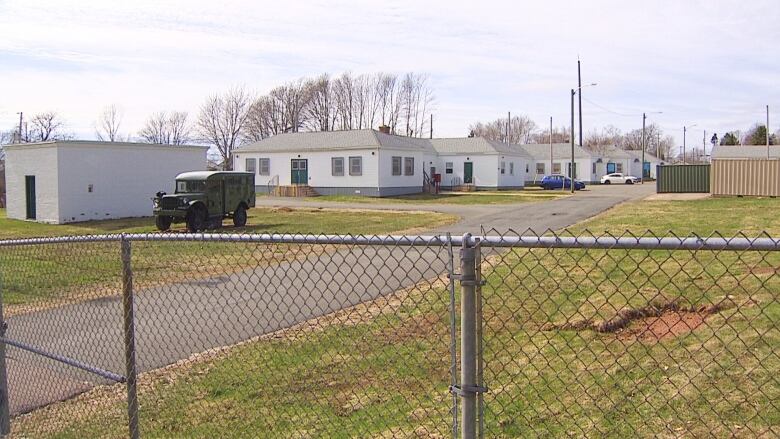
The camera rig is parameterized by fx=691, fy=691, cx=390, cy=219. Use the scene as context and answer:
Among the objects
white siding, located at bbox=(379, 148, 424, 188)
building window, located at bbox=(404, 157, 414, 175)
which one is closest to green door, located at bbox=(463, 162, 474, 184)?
white siding, located at bbox=(379, 148, 424, 188)

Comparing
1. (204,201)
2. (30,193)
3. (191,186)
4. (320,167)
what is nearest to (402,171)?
(320,167)

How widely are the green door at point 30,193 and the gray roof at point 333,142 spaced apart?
1963 cm

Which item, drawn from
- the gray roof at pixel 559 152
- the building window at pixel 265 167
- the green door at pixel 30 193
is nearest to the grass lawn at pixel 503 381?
the green door at pixel 30 193

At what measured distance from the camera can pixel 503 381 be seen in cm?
555

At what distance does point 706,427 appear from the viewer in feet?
13.8

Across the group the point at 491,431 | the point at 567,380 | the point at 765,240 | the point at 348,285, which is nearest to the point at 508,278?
the point at 348,285

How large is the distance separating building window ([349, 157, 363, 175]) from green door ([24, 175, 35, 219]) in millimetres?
19806

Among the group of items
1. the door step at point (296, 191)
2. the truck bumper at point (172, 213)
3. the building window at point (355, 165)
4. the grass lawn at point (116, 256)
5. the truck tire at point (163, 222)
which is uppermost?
the building window at point (355, 165)

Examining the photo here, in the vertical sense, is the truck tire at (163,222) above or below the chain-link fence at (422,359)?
above

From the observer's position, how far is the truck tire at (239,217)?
→ 81.2 ft

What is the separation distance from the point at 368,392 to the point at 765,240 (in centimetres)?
366

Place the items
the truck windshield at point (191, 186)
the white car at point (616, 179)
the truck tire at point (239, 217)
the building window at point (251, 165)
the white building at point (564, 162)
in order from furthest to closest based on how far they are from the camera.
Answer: the white building at point (564, 162), the white car at point (616, 179), the building window at point (251, 165), the truck tire at point (239, 217), the truck windshield at point (191, 186)

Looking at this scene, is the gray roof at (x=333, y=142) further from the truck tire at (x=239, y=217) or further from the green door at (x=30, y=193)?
the green door at (x=30, y=193)

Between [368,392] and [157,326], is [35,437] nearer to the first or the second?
[368,392]
